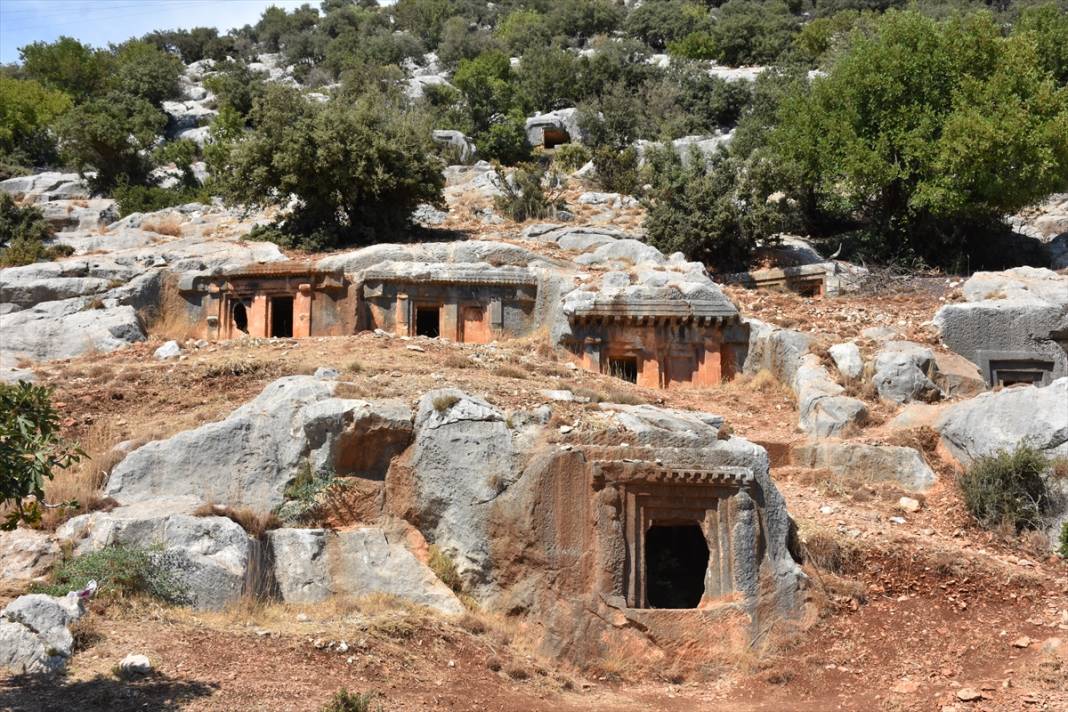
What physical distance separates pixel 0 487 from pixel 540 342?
1584 cm

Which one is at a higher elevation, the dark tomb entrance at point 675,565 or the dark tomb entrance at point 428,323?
the dark tomb entrance at point 428,323

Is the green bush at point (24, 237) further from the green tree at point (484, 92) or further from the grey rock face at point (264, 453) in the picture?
the green tree at point (484, 92)

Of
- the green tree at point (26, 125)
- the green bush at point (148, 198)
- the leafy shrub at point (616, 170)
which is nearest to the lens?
the green bush at point (148, 198)

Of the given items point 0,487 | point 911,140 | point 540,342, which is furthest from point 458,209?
point 0,487

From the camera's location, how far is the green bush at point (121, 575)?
13.1 meters

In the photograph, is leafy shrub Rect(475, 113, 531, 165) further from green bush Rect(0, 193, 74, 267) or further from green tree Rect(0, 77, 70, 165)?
green tree Rect(0, 77, 70, 165)

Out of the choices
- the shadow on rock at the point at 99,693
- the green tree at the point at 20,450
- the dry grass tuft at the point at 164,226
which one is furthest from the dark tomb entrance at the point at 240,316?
the green tree at the point at 20,450

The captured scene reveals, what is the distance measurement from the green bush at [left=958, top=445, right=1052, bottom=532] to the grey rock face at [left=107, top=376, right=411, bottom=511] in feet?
28.8

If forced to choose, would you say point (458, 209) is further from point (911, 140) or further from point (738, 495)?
point (738, 495)

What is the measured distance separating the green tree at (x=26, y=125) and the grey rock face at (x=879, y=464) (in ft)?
114

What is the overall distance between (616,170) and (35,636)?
98.0 feet

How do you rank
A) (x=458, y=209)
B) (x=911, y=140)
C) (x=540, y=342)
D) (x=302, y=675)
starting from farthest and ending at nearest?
(x=458, y=209)
(x=911, y=140)
(x=540, y=342)
(x=302, y=675)

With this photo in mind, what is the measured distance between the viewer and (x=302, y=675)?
476 inches

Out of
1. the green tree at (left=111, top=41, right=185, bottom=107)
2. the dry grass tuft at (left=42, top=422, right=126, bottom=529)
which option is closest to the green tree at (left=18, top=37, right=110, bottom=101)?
the green tree at (left=111, top=41, right=185, bottom=107)
